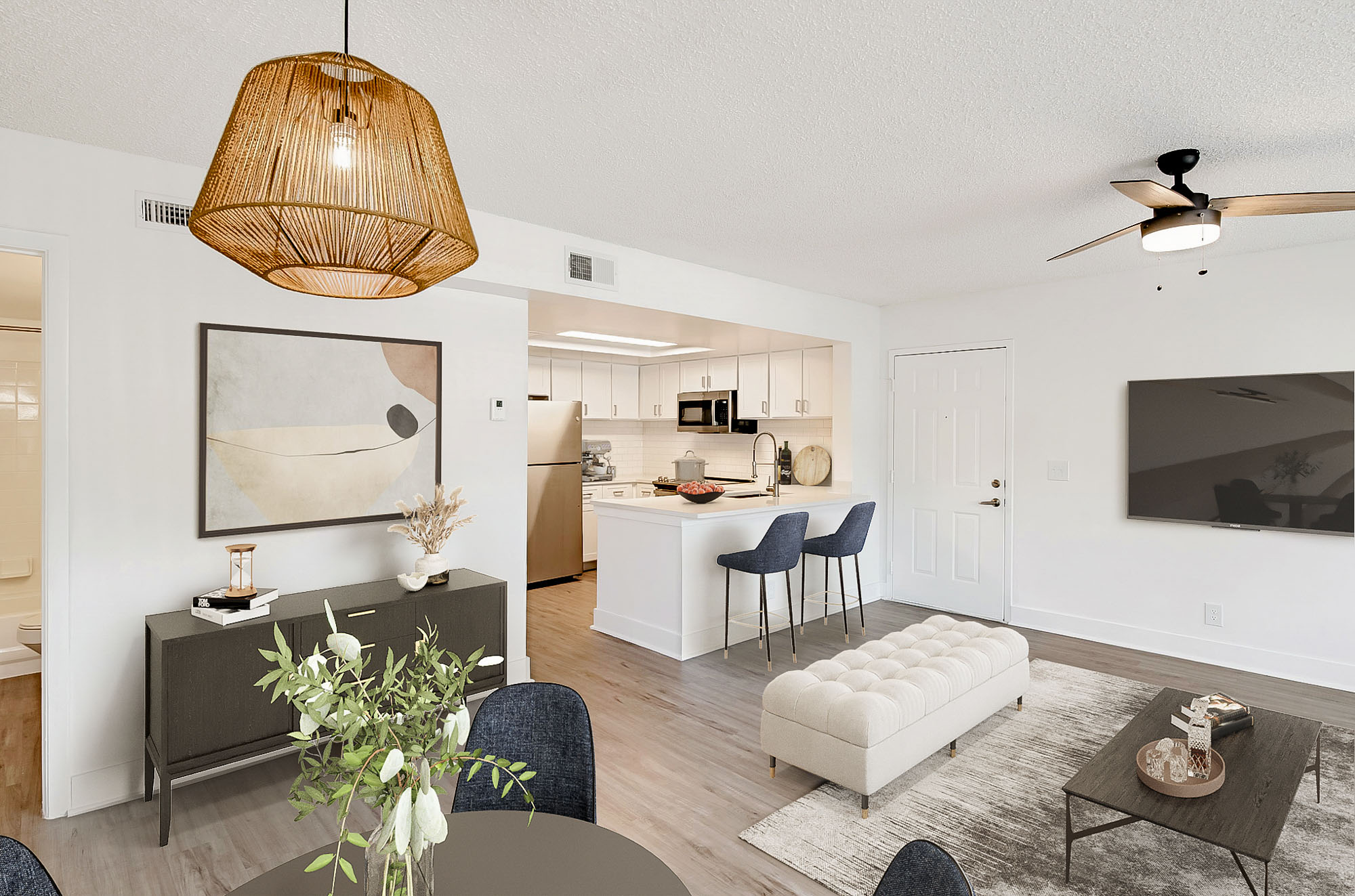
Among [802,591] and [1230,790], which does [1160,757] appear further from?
[802,591]

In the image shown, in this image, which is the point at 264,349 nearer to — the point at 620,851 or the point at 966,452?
the point at 620,851

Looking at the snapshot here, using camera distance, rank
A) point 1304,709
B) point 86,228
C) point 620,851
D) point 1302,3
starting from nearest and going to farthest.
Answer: point 620,851 → point 1302,3 → point 86,228 → point 1304,709

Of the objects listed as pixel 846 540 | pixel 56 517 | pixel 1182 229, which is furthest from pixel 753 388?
pixel 56 517

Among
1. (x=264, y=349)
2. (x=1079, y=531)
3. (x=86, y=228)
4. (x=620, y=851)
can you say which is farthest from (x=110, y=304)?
(x=1079, y=531)

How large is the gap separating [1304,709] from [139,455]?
570cm

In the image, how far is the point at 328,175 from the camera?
3.77ft

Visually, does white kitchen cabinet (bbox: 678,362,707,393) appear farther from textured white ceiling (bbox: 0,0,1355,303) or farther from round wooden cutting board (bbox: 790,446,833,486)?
textured white ceiling (bbox: 0,0,1355,303)

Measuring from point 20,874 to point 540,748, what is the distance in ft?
3.26

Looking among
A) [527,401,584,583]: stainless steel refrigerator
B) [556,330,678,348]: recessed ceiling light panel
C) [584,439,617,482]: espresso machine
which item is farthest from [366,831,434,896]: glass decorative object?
[584,439,617,482]: espresso machine

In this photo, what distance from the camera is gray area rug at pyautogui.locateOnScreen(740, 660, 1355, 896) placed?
7.61ft

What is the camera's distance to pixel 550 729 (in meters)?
1.86

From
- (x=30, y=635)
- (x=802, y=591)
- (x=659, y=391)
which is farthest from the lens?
(x=659, y=391)

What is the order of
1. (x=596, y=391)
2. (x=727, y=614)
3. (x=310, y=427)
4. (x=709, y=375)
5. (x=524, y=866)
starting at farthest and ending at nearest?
(x=596, y=391)
(x=709, y=375)
(x=727, y=614)
(x=310, y=427)
(x=524, y=866)

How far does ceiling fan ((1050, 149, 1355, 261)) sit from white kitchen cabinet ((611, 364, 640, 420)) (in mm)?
5495
